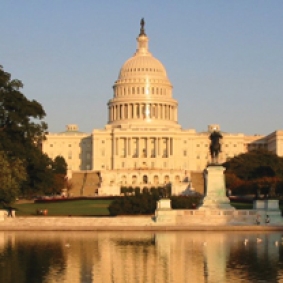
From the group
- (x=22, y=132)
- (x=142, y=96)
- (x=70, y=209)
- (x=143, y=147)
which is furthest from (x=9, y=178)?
(x=142, y=96)

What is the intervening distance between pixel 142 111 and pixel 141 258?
140m

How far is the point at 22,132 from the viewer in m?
59.0

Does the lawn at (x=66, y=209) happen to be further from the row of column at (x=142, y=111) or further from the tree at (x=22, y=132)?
the row of column at (x=142, y=111)

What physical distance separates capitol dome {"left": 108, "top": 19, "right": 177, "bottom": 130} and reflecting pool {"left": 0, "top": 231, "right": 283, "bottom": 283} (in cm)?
12725

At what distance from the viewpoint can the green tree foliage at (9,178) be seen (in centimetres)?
5178

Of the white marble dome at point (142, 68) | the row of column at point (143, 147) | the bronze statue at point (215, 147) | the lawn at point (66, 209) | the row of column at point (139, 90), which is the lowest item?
the lawn at point (66, 209)


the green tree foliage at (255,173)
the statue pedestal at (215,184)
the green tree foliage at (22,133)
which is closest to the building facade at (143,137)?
the green tree foliage at (255,173)

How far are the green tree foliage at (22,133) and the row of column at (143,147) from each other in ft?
335

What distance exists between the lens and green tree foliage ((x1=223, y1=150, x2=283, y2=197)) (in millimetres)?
97188

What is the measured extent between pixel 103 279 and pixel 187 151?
466 ft

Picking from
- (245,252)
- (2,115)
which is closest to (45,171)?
(2,115)

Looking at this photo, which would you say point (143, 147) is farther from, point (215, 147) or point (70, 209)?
point (215, 147)

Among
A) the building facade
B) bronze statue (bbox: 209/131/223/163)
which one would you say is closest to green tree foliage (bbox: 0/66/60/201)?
bronze statue (bbox: 209/131/223/163)

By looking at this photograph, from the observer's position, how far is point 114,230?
1812 inches
